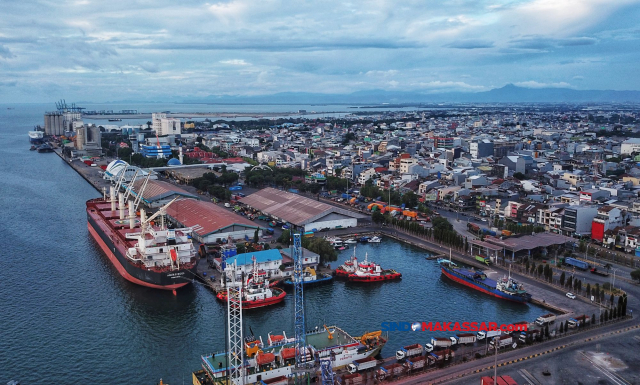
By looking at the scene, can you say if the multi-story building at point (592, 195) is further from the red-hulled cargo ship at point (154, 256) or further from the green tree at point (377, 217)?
the red-hulled cargo ship at point (154, 256)

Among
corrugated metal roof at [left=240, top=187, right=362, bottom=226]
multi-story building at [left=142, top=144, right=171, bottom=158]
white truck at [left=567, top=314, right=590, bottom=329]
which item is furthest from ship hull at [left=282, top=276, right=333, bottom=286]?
multi-story building at [left=142, top=144, right=171, bottom=158]

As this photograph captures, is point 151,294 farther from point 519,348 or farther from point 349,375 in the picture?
point 519,348

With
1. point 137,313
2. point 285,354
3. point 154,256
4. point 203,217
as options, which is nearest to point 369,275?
point 285,354

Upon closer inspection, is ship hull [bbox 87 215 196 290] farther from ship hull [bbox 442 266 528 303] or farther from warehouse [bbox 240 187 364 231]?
ship hull [bbox 442 266 528 303]

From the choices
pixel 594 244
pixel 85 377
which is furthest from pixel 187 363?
pixel 594 244

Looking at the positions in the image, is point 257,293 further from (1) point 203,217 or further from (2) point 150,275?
(1) point 203,217
